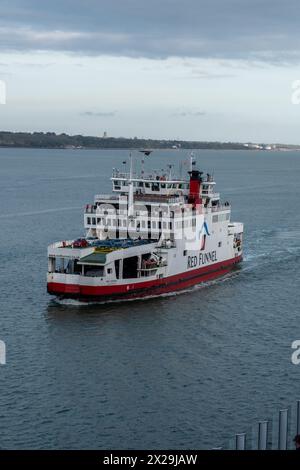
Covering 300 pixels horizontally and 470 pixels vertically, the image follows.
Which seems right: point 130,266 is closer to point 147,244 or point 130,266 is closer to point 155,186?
point 147,244

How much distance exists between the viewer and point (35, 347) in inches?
1344

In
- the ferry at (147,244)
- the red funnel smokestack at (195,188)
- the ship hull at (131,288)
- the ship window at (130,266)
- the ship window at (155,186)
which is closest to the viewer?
the ship hull at (131,288)

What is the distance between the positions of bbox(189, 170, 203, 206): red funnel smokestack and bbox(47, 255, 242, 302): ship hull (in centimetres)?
490

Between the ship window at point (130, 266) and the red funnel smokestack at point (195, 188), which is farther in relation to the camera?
the red funnel smokestack at point (195, 188)

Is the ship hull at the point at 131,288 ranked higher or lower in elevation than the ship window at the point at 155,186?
lower

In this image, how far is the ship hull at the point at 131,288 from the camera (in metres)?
41.2

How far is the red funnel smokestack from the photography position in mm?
52438
